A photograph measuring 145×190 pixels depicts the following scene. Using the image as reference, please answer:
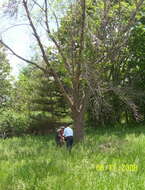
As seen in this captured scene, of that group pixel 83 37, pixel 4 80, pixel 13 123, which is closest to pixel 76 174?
pixel 83 37

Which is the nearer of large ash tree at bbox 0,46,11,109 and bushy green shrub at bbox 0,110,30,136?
bushy green shrub at bbox 0,110,30,136

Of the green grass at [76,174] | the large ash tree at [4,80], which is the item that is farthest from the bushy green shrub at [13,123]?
the green grass at [76,174]

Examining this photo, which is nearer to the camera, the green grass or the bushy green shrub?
the green grass

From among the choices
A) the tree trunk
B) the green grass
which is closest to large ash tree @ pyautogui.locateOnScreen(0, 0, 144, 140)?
the tree trunk

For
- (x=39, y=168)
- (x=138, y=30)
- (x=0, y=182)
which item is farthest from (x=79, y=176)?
(x=138, y=30)

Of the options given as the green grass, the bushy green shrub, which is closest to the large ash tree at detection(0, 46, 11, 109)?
the bushy green shrub

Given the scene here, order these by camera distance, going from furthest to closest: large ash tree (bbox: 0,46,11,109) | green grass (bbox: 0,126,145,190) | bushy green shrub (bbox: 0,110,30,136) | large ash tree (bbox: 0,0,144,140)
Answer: large ash tree (bbox: 0,46,11,109) → bushy green shrub (bbox: 0,110,30,136) → large ash tree (bbox: 0,0,144,140) → green grass (bbox: 0,126,145,190)

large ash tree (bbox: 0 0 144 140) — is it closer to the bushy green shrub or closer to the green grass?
the green grass

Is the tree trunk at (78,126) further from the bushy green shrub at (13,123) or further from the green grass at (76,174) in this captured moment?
the bushy green shrub at (13,123)

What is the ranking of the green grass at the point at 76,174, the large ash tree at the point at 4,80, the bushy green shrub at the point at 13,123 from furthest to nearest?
the large ash tree at the point at 4,80 → the bushy green shrub at the point at 13,123 → the green grass at the point at 76,174

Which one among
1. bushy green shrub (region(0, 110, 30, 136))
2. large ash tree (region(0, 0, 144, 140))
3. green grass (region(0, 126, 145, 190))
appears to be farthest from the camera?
bushy green shrub (region(0, 110, 30, 136))

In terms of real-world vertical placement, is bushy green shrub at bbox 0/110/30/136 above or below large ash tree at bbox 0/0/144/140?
below

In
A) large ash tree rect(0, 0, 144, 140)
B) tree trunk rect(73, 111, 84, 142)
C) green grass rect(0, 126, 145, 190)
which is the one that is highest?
large ash tree rect(0, 0, 144, 140)

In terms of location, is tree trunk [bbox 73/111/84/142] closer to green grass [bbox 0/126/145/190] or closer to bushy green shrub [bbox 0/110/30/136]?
green grass [bbox 0/126/145/190]
